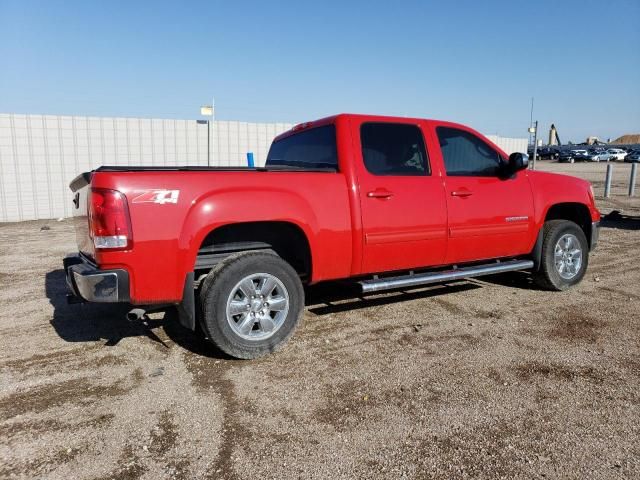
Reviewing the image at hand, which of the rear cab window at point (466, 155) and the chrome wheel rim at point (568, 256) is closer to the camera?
the rear cab window at point (466, 155)

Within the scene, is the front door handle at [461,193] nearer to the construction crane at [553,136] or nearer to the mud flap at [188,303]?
the mud flap at [188,303]

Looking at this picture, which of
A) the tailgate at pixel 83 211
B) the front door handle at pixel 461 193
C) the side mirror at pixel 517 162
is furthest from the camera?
the side mirror at pixel 517 162

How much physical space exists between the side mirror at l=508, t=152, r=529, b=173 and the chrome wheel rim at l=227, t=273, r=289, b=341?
2.82 m

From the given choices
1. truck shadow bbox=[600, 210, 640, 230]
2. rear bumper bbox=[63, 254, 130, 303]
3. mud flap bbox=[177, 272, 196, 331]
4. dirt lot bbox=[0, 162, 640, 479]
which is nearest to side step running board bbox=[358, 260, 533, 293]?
dirt lot bbox=[0, 162, 640, 479]

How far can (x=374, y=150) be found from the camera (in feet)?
14.3

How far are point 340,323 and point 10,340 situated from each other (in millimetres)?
2955

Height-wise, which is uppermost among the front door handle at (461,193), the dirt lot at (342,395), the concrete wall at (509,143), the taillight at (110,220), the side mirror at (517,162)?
the concrete wall at (509,143)

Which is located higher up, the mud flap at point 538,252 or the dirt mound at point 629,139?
the dirt mound at point 629,139

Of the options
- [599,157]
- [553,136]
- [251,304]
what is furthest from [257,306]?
[553,136]

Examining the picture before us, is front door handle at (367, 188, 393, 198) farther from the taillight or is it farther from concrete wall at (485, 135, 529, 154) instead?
concrete wall at (485, 135, 529, 154)

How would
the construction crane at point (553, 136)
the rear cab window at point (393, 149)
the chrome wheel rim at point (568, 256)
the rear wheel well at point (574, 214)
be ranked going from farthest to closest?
the construction crane at point (553, 136) → the rear wheel well at point (574, 214) → the chrome wheel rim at point (568, 256) → the rear cab window at point (393, 149)

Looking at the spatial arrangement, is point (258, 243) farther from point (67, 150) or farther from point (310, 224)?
point (67, 150)

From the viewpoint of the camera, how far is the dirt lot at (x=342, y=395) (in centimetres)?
248

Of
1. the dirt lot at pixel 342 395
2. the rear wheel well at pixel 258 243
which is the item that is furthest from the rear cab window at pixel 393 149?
the dirt lot at pixel 342 395
